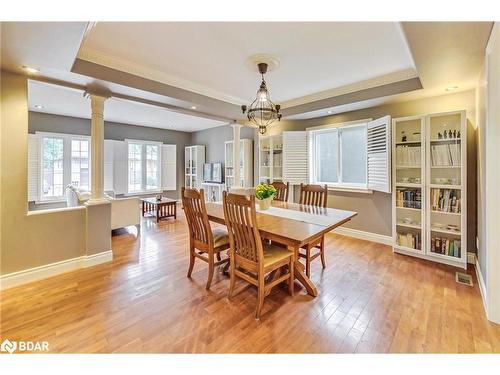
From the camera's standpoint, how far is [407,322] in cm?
187

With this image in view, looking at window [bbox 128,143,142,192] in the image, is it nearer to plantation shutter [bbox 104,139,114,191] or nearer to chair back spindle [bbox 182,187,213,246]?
plantation shutter [bbox 104,139,114,191]

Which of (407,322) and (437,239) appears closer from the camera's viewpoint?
(407,322)

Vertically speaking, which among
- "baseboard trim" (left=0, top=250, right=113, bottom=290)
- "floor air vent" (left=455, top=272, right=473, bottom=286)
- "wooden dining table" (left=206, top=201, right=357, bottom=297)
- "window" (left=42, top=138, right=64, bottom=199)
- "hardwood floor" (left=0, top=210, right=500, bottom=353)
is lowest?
"hardwood floor" (left=0, top=210, right=500, bottom=353)

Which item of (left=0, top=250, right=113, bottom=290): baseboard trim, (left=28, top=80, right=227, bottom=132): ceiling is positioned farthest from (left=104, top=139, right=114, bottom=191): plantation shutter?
(left=0, top=250, right=113, bottom=290): baseboard trim

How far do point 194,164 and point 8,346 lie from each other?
6218 millimetres

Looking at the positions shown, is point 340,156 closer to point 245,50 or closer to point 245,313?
point 245,50

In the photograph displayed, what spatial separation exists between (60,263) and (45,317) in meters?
0.98

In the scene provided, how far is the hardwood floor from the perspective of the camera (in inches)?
64.6

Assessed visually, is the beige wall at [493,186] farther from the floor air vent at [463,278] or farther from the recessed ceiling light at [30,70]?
the recessed ceiling light at [30,70]

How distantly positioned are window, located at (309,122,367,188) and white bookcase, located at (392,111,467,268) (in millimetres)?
744

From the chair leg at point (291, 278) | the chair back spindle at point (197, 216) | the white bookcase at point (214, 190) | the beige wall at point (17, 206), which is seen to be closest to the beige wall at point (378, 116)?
the chair leg at point (291, 278)

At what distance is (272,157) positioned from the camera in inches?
201
